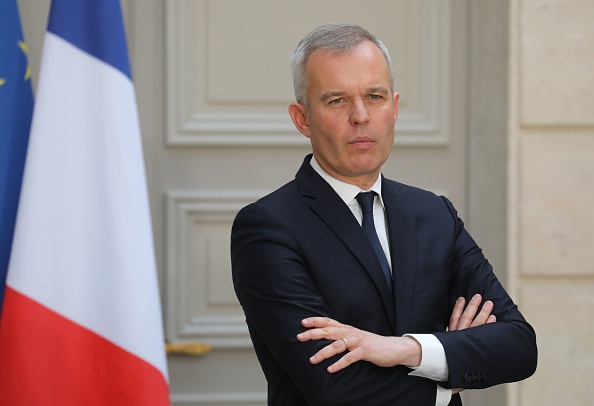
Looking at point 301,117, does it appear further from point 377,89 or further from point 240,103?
point 240,103

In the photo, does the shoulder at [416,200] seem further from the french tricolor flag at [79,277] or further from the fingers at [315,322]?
the french tricolor flag at [79,277]

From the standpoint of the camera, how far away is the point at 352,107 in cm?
230

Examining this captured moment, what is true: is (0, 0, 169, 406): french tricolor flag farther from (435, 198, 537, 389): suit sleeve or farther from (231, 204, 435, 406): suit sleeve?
(435, 198, 537, 389): suit sleeve

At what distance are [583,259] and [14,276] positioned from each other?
1938mm

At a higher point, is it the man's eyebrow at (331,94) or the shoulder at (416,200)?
the man's eyebrow at (331,94)

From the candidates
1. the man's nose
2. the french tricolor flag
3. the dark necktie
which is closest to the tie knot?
the dark necktie

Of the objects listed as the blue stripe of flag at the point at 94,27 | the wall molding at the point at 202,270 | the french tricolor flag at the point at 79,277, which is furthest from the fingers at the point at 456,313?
the wall molding at the point at 202,270

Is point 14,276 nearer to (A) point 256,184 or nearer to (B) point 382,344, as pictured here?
(B) point 382,344

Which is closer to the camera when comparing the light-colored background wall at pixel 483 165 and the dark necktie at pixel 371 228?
the dark necktie at pixel 371 228

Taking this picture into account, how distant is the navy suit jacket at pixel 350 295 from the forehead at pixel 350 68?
8.8 inches

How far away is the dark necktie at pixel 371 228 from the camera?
2314 mm

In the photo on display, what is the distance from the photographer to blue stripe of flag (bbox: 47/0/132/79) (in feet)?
8.20

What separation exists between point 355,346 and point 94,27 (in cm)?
102

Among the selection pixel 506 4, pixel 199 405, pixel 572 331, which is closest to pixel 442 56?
pixel 506 4
